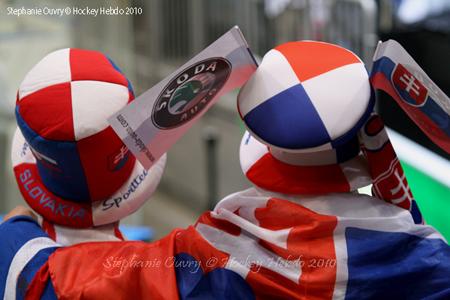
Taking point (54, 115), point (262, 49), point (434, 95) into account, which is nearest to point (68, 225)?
point (54, 115)

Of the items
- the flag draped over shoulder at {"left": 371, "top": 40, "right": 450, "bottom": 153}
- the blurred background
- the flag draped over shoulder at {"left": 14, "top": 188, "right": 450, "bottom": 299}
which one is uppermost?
the flag draped over shoulder at {"left": 371, "top": 40, "right": 450, "bottom": 153}

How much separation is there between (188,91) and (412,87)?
312 mm

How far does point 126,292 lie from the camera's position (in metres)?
1.40

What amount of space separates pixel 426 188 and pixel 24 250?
1.13 metres

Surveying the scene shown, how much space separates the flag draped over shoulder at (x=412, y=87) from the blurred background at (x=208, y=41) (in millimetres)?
862

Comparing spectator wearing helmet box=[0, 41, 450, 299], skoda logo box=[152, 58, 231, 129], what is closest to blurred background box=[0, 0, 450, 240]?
spectator wearing helmet box=[0, 41, 450, 299]

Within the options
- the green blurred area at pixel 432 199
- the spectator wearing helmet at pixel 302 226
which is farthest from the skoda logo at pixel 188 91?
the green blurred area at pixel 432 199

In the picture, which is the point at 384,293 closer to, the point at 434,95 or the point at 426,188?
the point at 434,95

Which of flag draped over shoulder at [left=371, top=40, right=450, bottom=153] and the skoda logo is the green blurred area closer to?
flag draped over shoulder at [left=371, top=40, right=450, bottom=153]

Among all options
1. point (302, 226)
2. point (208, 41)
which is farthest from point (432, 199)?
point (208, 41)

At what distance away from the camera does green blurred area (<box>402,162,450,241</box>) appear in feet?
7.08

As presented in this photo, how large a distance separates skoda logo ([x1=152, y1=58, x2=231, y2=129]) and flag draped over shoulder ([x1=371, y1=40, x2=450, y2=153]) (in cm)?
22

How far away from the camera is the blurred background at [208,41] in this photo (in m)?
3.34

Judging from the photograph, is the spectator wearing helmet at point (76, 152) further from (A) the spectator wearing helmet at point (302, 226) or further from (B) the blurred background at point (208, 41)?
(B) the blurred background at point (208, 41)
